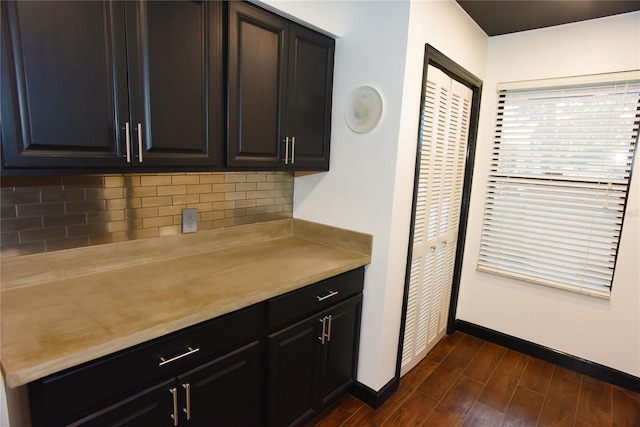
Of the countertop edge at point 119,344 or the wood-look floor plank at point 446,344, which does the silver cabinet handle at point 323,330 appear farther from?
the wood-look floor plank at point 446,344

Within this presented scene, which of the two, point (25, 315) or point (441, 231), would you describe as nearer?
point (25, 315)

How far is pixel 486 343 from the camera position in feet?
9.45

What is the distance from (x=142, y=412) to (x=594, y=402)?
8.75 ft

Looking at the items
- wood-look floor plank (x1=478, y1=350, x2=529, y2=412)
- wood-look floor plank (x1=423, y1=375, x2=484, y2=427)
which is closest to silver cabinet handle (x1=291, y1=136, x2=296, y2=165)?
wood-look floor plank (x1=423, y1=375, x2=484, y2=427)

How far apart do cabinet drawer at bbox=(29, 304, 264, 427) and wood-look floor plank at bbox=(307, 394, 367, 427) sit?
91cm

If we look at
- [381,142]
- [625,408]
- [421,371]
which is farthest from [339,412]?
[625,408]

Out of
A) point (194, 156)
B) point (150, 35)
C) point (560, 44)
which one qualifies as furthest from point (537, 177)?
point (150, 35)

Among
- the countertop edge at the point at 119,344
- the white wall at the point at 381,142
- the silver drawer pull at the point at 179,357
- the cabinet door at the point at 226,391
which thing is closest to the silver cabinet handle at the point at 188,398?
the cabinet door at the point at 226,391

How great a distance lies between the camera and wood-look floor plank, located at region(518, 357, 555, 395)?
2344 millimetres

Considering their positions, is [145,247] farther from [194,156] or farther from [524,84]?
[524,84]

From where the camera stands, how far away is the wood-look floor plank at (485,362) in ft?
8.06

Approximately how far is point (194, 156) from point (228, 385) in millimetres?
978

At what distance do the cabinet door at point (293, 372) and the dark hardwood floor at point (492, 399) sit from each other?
0.91 ft

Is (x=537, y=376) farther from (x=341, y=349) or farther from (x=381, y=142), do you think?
(x=381, y=142)
